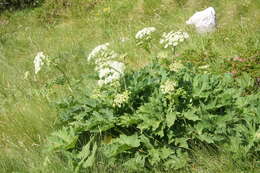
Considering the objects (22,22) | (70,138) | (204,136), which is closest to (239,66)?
(204,136)

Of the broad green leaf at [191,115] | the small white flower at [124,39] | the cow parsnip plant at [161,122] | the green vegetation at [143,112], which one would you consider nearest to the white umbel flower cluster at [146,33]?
the green vegetation at [143,112]

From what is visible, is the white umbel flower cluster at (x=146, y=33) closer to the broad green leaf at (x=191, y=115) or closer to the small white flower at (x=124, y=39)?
the broad green leaf at (x=191, y=115)

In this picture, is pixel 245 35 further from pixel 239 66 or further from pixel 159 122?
pixel 159 122

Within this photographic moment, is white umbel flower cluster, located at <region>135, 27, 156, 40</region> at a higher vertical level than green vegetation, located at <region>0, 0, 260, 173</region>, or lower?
higher

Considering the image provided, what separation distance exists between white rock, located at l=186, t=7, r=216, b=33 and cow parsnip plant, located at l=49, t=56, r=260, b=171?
4028 mm

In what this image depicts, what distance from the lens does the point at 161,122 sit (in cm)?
308

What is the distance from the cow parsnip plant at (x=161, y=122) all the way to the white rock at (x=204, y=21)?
4.03 meters

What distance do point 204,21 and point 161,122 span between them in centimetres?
506

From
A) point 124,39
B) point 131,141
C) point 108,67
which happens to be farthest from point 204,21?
point 131,141

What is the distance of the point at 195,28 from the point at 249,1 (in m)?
2.55

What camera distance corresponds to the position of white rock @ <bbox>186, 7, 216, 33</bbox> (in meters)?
7.29

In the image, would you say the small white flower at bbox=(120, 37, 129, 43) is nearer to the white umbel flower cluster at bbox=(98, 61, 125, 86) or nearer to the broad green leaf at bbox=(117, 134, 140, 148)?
the white umbel flower cluster at bbox=(98, 61, 125, 86)

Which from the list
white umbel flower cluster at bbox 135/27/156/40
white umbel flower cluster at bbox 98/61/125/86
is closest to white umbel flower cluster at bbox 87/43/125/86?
white umbel flower cluster at bbox 98/61/125/86

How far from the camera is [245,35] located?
18.3ft
